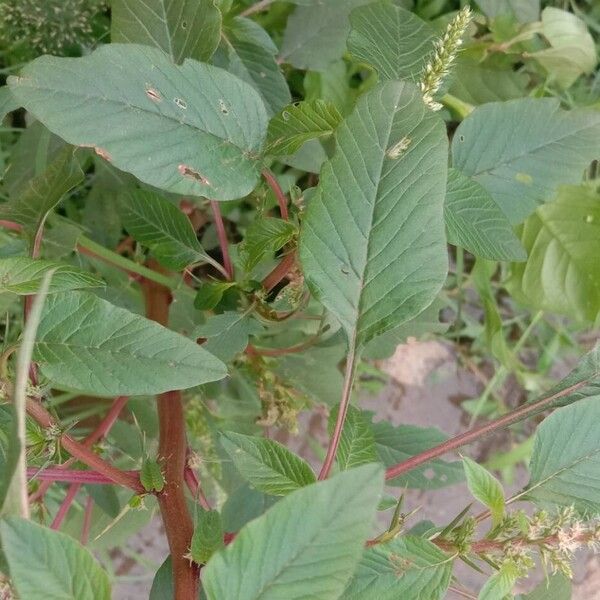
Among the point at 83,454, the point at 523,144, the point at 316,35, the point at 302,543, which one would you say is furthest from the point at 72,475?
the point at 316,35

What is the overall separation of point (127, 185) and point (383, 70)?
1.48ft

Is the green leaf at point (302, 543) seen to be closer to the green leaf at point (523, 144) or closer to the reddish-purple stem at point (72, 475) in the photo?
the reddish-purple stem at point (72, 475)

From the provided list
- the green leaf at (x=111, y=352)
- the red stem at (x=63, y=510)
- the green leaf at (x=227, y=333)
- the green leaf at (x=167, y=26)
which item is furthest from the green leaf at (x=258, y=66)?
the red stem at (x=63, y=510)

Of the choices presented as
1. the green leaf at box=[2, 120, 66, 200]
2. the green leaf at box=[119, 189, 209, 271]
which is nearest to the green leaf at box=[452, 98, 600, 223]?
the green leaf at box=[119, 189, 209, 271]

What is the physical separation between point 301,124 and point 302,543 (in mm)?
323

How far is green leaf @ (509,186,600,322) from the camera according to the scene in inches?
37.7

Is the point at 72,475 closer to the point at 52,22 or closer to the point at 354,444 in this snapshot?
the point at 354,444

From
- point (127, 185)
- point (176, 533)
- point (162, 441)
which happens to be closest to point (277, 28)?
point (127, 185)

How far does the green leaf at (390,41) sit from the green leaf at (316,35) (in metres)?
0.29

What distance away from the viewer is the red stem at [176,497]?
20.6 inches

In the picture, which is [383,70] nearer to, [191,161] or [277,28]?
[191,161]

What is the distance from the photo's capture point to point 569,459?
1.79ft

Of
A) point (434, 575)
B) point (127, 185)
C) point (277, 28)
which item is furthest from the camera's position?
point (277, 28)

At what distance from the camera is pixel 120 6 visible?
2.04 ft
